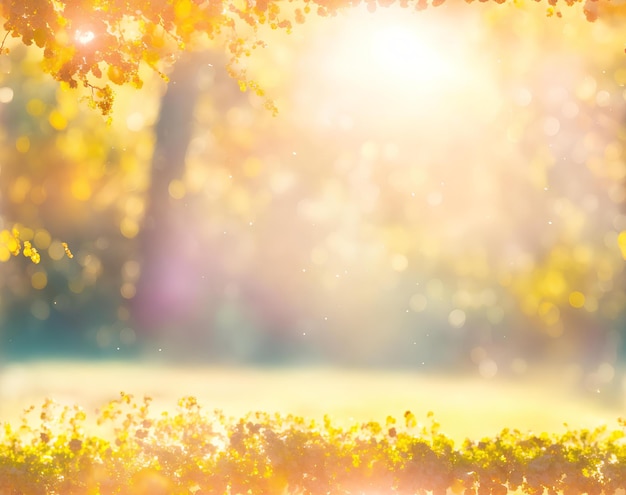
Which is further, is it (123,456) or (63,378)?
(63,378)

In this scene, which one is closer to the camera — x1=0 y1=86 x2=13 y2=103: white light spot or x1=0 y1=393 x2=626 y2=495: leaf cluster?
x1=0 y1=393 x2=626 y2=495: leaf cluster

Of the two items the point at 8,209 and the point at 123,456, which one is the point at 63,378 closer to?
the point at 8,209

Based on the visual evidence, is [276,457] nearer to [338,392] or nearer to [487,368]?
[338,392]

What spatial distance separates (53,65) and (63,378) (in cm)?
1564

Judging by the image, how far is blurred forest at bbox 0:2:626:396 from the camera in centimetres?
1733

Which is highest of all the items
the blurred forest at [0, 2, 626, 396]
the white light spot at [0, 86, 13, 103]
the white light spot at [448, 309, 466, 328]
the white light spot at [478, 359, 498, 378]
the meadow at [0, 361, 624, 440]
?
the white light spot at [0, 86, 13, 103]

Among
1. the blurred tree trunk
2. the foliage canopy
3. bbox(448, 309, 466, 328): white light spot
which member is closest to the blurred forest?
the blurred tree trunk

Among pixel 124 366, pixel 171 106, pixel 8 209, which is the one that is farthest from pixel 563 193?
pixel 8 209

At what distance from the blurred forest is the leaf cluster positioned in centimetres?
1027

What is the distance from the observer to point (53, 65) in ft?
16.6

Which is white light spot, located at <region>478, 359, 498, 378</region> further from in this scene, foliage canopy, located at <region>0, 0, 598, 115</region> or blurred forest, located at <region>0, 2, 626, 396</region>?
foliage canopy, located at <region>0, 0, 598, 115</region>

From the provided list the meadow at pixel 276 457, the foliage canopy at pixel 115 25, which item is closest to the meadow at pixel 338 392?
the meadow at pixel 276 457

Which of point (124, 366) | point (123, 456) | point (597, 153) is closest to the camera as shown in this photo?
point (123, 456)

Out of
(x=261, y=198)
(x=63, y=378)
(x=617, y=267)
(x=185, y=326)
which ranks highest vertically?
(x=261, y=198)
